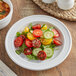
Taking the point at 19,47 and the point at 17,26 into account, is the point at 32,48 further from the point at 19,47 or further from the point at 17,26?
the point at 17,26

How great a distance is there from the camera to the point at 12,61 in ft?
5.02

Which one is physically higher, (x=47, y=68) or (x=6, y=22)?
(x=6, y=22)

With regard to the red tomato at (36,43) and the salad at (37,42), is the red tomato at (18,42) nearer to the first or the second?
the salad at (37,42)

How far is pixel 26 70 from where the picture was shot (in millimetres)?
1481

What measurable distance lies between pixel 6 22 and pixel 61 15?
0.54 metres

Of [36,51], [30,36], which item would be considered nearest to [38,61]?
[36,51]

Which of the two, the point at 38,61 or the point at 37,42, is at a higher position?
the point at 37,42

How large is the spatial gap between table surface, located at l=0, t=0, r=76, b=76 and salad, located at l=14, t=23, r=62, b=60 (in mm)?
117

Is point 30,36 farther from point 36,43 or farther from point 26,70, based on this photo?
point 26,70

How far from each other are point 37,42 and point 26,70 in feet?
0.80

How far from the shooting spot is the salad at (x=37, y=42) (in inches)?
58.0

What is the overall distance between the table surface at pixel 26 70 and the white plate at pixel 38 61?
0.27ft

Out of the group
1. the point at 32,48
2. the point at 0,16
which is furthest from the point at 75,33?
the point at 0,16

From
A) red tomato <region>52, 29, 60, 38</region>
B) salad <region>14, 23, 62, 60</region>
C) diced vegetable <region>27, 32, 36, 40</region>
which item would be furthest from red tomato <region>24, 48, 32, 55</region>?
red tomato <region>52, 29, 60, 38</region>
